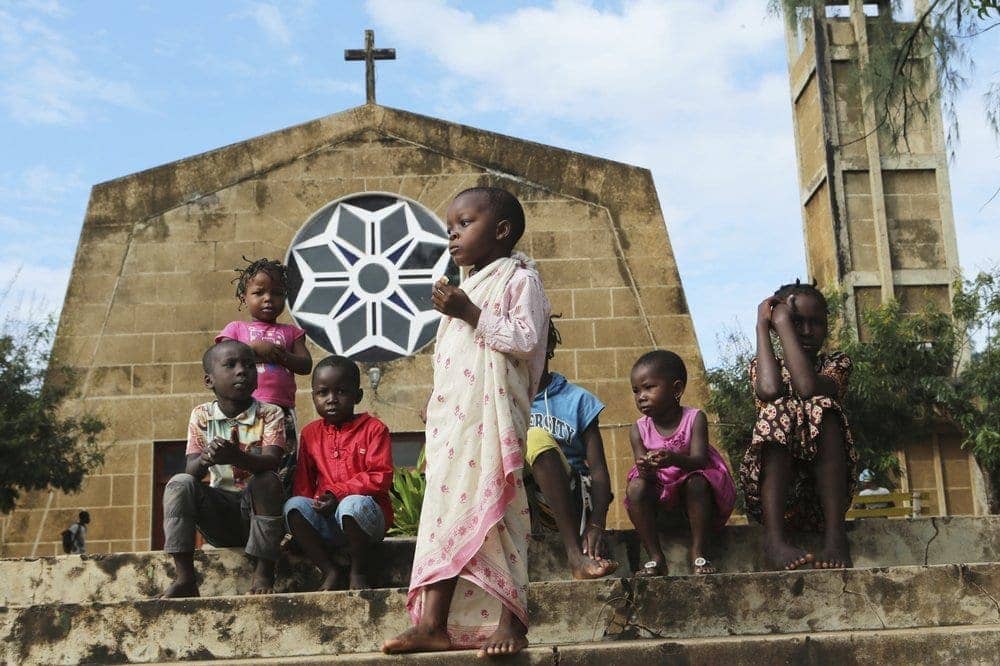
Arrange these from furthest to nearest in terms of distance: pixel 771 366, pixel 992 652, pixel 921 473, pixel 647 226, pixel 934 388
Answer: pixel 921 473
pixel 934 388
pixel 647 226
pixel 771 366
pixel 992 652

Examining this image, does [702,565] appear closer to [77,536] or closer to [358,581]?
[358,581]

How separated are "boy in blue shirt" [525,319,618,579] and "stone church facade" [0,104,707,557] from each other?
7.05 metres

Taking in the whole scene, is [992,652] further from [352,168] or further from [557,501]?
[352,168]

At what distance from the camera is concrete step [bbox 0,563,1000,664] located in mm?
4402

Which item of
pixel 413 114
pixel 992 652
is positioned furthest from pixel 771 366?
pixel 413 114

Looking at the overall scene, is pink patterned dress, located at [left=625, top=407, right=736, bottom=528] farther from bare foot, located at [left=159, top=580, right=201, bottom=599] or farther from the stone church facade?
the stone church facade

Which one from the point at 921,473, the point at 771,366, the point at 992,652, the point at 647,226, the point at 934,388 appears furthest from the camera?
the point at 921,473

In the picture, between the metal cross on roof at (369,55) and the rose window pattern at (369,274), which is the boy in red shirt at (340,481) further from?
the metal cross on roof at (369,55)

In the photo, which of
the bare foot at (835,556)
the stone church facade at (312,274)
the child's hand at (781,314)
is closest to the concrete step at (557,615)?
the bare foot at (835,556)

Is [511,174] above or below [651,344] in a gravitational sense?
above

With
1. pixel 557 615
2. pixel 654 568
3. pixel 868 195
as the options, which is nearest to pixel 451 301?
pixel 557 615

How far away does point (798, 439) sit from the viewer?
518 centimetres

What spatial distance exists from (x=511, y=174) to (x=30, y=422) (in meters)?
5.47

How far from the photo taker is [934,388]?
48.6 ft
